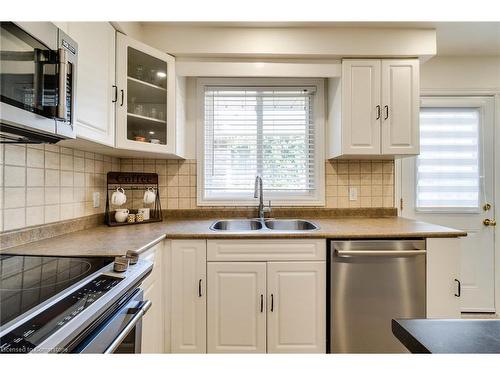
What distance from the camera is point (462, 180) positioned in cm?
243

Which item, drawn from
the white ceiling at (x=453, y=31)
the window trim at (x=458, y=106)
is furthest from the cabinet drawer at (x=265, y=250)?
the white ceiling at (x=453, y=31)

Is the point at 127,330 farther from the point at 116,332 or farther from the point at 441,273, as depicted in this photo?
the point at 441,273

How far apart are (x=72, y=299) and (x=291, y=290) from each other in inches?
48.0

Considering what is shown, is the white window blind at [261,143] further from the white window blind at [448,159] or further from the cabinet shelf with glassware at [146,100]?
the white window blind at [448,159]

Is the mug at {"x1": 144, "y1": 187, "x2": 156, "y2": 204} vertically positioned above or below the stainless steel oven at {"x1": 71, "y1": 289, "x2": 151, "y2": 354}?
above

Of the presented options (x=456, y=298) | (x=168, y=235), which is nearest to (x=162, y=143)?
(x=168, y=235)

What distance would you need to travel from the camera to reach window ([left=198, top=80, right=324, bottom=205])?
229 cm

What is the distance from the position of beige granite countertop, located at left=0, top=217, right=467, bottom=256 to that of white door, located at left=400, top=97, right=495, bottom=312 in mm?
720

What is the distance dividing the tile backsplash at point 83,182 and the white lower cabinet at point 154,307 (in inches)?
24.3

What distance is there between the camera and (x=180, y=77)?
2.05m

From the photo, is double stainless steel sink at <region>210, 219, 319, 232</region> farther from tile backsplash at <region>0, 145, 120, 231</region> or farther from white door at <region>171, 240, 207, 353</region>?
tile backsplash at <region>0, 145, 120, 231</region>

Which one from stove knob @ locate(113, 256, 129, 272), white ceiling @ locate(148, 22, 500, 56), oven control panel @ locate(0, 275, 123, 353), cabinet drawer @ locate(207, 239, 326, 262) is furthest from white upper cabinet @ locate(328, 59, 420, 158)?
oven control panel @ locate(0, 275, 123, 353)

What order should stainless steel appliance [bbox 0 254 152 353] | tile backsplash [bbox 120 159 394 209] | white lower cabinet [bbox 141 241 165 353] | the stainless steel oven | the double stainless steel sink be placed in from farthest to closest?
tile backsplash [bbox 120 159 394 209], the double stainless steel sink, white lower cabinet [bbox 141 241 165 353], the stainless steel oven, stainless steel appliance [bbox 0 254 152 353]

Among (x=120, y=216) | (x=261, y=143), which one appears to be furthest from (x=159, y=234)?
(x=261, y=143)
